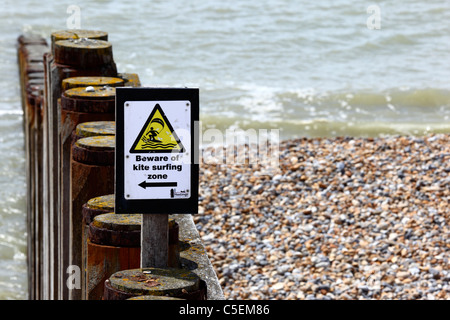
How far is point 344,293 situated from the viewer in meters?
8.04

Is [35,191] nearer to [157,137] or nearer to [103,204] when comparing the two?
[103,204]

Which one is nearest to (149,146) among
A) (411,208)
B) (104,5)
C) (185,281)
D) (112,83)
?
(185,281)

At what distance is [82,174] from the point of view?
361cm

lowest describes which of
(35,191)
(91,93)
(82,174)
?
(35,191)

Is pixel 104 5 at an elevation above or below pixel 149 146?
above

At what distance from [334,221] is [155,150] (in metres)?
7.19

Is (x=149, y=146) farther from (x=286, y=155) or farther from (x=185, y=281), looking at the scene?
(x=286, y=155)

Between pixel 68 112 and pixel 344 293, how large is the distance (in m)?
4.28

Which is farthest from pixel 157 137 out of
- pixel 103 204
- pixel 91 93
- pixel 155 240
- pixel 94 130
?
pixel 91 93

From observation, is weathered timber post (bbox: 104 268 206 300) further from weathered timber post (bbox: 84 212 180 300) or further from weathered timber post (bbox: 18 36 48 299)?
weathered timber post (bbox: 18 36 48 299)

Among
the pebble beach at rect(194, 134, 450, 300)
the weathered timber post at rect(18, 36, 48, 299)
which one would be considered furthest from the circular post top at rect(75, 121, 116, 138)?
the pebble beach at rect(194, 134, 450, 300)

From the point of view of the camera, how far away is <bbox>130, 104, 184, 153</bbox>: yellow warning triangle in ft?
7.91

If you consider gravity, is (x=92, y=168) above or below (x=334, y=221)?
above

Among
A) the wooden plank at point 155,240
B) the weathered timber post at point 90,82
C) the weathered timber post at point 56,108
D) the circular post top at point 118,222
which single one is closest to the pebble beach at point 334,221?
the weathered timber post at point 56,108
